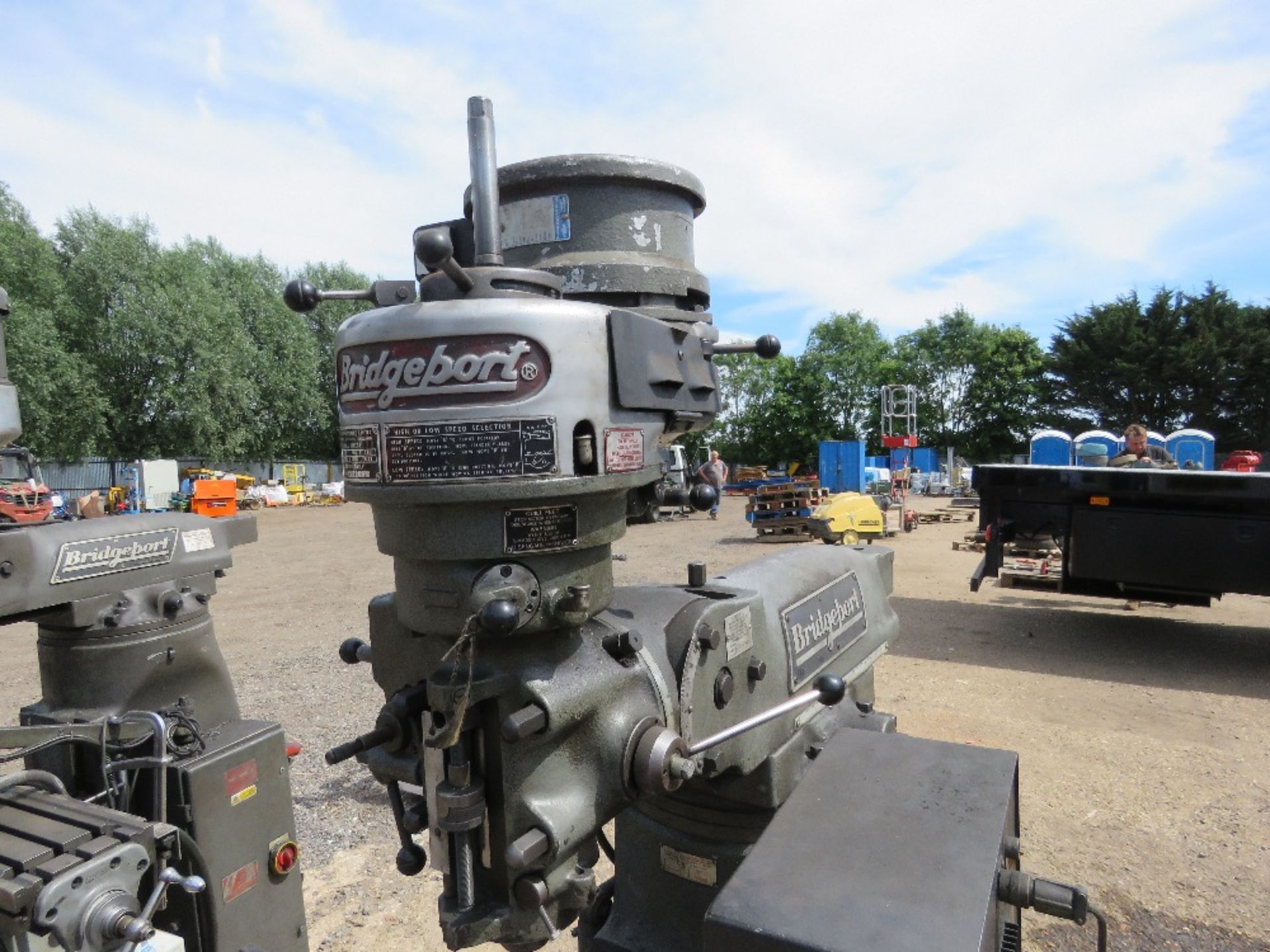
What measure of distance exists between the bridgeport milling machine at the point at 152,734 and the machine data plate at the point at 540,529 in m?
1.33

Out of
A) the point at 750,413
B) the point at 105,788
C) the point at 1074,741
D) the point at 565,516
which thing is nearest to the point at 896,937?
the point at 565,516

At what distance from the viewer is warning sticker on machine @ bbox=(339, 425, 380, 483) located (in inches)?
46.7

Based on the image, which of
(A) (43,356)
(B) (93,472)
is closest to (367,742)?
(A) (43,356)

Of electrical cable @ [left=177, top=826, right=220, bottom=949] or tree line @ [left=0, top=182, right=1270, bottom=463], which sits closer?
electrical cable @ [left=177, top=826, right=220, bottom=949]

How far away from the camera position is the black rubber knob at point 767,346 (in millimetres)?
1653

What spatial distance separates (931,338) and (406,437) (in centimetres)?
4294

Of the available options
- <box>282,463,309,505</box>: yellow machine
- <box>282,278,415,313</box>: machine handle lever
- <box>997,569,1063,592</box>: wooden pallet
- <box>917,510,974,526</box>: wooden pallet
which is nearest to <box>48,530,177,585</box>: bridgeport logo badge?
<box>282,278,415,313</box>: machine handle lever

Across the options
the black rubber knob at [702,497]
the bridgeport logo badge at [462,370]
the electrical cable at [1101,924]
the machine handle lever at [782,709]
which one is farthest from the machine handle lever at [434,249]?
the electrical cable at [1101,924]

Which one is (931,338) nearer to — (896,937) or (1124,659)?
(1124,659)

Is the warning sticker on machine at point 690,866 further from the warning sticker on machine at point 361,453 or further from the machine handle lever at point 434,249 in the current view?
the machine handle lever at point 434,249

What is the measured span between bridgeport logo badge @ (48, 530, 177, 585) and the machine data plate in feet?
6.84

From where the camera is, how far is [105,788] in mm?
2262

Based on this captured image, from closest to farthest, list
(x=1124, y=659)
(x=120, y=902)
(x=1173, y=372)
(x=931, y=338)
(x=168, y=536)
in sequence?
1. (x=120, y=902)
2. (x=168, y=536)
3. (x=1124, y=659)
4. (x=1173, y=372)
5. (x=931, y=338)

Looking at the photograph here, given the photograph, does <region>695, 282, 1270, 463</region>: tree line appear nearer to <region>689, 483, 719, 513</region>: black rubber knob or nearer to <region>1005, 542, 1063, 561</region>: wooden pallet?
<region>1005, 542, 1063, 561</region>: wooden pallet
